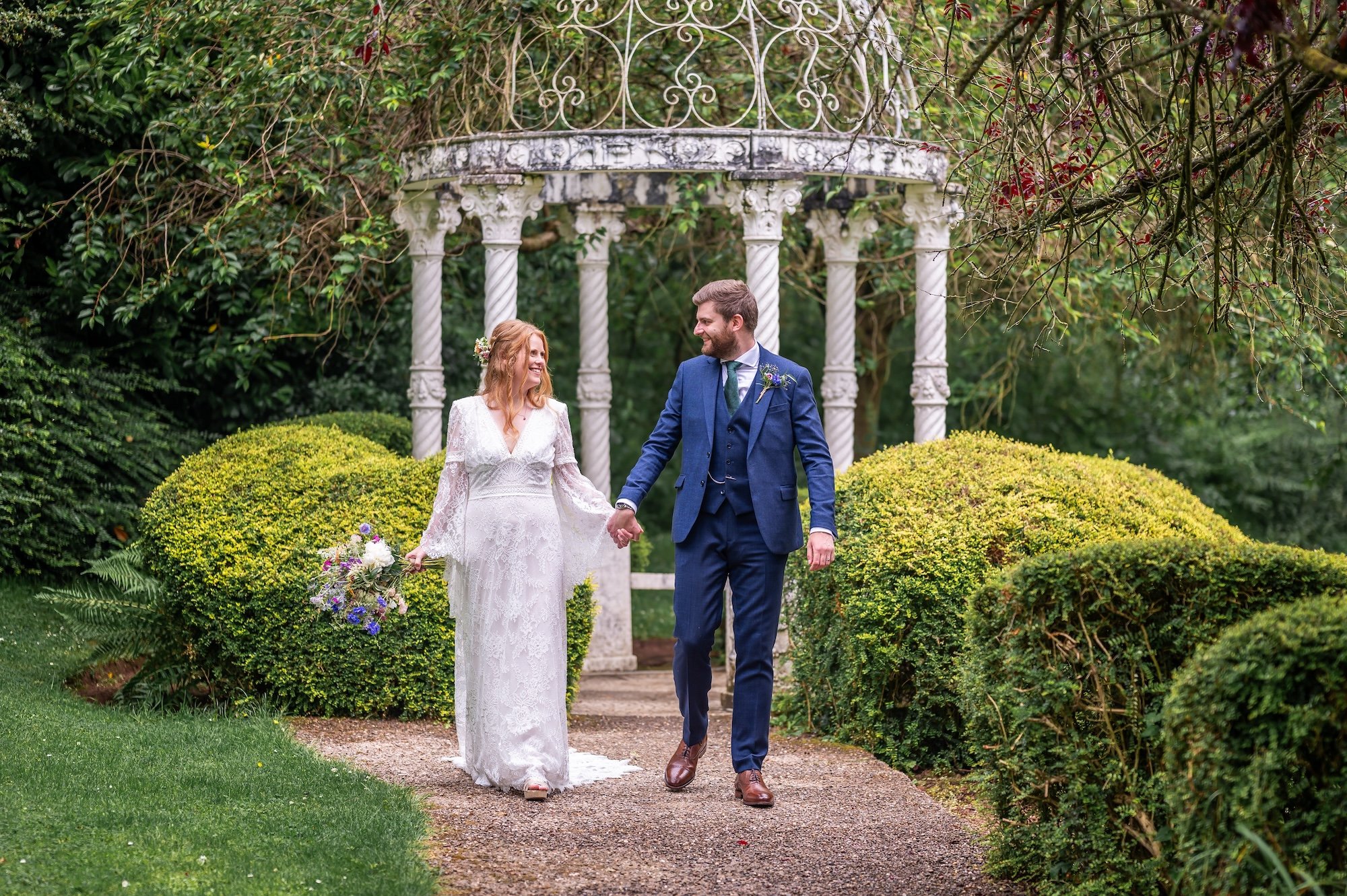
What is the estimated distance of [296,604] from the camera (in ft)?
23.3

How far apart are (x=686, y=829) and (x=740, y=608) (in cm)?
89

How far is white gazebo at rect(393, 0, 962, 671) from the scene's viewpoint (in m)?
8.25

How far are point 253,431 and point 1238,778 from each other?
275 inches

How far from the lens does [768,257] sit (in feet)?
27.9

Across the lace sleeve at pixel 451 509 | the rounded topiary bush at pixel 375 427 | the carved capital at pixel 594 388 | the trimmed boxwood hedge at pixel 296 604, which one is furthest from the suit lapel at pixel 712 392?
the rounded topiary bush at pixel 375 427

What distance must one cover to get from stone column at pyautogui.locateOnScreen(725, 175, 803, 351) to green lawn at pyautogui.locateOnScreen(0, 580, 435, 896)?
353cm

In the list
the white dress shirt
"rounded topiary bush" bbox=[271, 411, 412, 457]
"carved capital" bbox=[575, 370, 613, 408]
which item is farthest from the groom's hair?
"rounded topiary bush" bbox=[271, 411, 412, 457]

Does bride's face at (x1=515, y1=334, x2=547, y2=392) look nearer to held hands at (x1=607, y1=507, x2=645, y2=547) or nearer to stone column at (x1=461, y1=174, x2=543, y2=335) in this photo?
held hands at (x1=607, y1=507, x2=645, y2=547)

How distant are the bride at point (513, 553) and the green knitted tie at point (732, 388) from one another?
25.0 inches

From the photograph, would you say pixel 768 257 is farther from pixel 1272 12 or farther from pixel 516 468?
pixel 1272 12

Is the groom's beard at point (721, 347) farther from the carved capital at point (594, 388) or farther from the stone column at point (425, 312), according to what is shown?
the carved capital at point (594, 388)

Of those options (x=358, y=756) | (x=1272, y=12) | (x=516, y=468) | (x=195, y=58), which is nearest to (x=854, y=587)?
(x=516, y=468)

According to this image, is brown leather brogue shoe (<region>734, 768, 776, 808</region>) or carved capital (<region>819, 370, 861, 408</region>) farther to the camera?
carved capital (<region>819, 370, 861, 408</region>)

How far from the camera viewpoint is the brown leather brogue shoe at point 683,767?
578 cm
